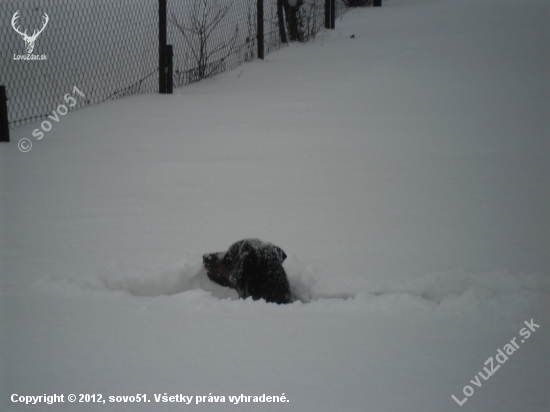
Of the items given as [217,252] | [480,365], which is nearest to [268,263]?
[217,252]

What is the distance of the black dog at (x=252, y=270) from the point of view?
7.11 feet

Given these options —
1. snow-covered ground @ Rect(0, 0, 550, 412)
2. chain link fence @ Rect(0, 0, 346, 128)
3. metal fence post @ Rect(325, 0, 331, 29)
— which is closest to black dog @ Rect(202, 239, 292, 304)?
snow-covered ground @ Rect(0, 0, 550, 412)

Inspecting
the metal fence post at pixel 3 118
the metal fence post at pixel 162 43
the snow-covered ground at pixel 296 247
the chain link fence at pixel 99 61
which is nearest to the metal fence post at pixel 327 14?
the chain link fence at pixel 99 61

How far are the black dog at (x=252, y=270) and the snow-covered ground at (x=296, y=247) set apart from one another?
0.37ft

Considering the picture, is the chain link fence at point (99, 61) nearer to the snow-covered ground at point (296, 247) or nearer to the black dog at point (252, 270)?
the snow-covered ground at point (296, 247)

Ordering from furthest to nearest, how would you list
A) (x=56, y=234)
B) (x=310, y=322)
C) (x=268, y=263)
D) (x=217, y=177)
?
(x=217, y=177) → (x=56, y=234) → (x=268, y=263) → (x=310, y=322)

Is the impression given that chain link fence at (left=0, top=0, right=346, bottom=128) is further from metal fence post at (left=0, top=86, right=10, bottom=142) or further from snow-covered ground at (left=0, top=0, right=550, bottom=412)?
metal fence post at (left=0, top=86, right=10, bottom=142)

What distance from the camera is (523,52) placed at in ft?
20.8

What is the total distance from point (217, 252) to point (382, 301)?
78 cm

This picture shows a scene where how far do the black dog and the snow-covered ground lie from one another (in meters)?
0.11

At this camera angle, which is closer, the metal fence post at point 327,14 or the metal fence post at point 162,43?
the metal fence post at point 162,43

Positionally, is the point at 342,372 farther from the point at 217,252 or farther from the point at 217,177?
the point at 217,177

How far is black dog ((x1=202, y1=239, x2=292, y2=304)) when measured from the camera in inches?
85.3

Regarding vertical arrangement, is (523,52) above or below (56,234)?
above
